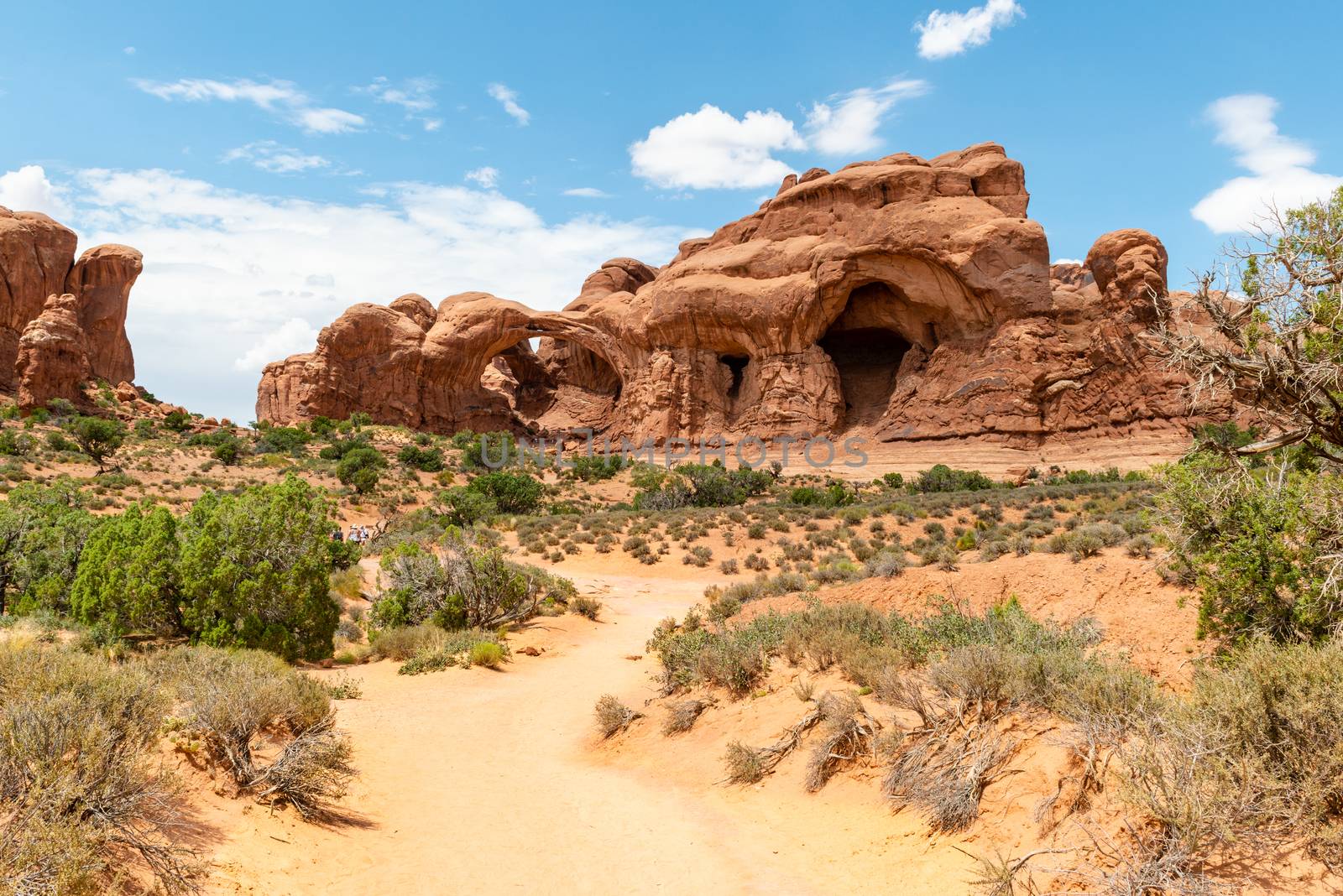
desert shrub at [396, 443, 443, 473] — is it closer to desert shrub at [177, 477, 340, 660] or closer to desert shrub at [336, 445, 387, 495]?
desert shrub at [336, 445, 387, 495]

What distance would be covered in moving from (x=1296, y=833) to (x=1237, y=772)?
0.97 feet

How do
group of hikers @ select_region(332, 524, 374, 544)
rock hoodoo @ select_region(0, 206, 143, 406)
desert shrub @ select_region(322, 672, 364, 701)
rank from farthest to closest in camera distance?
1. rock hoodoo @ select_region(0, 206, 143, 406)
2. group of hikers @ select_region(332, 524, 374, 544)
3. desert shrub @ select_region(322, 672, 364, 701)

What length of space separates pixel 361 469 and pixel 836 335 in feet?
78.8

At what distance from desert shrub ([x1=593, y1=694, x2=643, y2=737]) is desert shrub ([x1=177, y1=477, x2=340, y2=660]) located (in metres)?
4.00

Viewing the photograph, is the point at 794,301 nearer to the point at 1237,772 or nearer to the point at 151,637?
the point at 151,637

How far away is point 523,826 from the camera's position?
5.85 meters

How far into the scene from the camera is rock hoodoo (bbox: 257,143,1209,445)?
3466 cm

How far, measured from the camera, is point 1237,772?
3.74 metres

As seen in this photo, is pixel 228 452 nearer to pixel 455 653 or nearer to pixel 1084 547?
pixel 455 653

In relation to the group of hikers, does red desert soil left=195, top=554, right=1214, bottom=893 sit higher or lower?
higher

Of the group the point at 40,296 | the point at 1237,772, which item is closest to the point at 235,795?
the point at 1237,772

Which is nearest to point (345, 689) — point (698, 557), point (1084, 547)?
point (1084, 547)

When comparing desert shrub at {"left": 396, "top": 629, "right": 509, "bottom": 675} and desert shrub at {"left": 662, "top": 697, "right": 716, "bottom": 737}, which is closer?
desert shrub at {"left": 662, "top": 697, "right": 716, "bottom": 737}

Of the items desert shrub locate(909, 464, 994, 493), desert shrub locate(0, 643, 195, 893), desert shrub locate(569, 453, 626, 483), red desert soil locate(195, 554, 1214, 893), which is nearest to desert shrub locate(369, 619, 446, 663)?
red desert soil locate(195, 554, 1214, 893)
